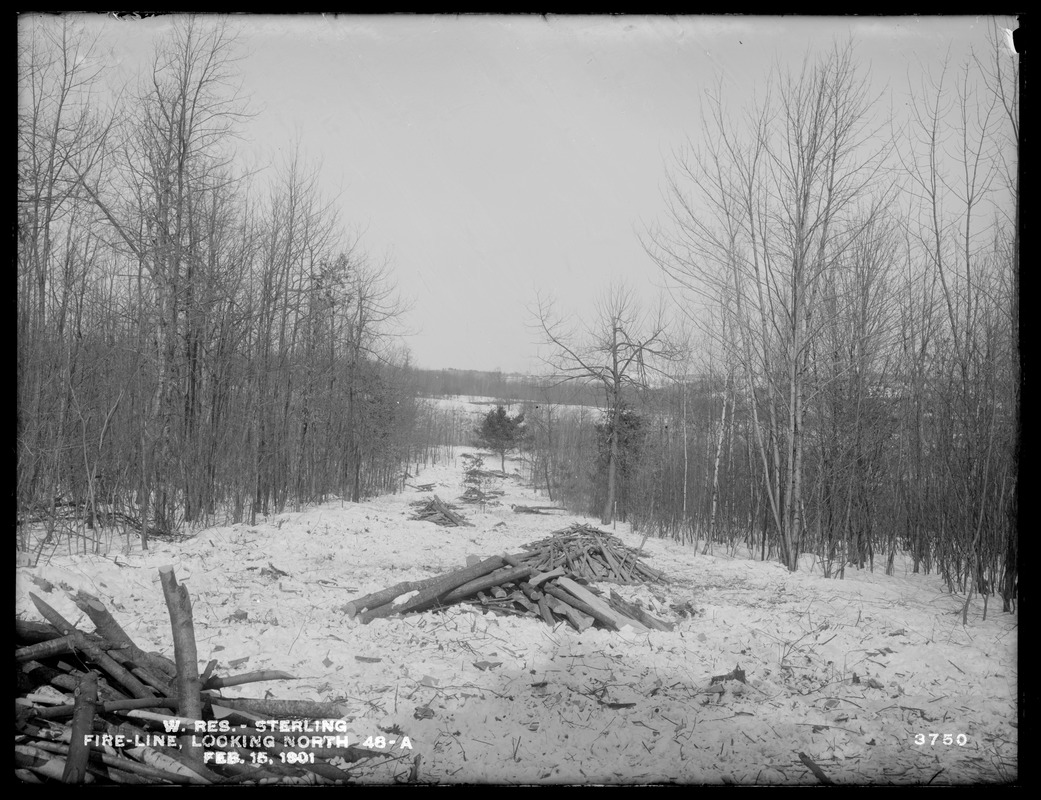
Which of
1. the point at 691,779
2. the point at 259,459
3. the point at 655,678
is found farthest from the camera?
the point at 259,459

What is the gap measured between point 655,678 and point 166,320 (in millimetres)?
8824

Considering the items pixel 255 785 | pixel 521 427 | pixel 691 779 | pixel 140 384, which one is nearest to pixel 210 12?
pixel 255 785

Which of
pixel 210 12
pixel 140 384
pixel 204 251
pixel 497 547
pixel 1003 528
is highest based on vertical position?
pixel 204 251

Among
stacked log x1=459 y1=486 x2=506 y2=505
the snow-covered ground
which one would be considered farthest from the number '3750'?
stacked log x1=459 y1=486 x2=506 y2=505

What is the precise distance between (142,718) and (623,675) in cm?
295

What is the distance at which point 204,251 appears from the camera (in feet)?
28.9

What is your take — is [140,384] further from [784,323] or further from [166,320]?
[784,323]

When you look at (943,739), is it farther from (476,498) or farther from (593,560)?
(476,498)

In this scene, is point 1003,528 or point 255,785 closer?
point 255,785

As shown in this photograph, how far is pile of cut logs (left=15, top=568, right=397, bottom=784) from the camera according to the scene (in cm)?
240

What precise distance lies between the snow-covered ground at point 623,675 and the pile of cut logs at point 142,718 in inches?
12.4

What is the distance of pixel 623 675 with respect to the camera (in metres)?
3.87

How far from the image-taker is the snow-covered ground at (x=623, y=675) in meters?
2.88

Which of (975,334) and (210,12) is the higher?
(210,12)
